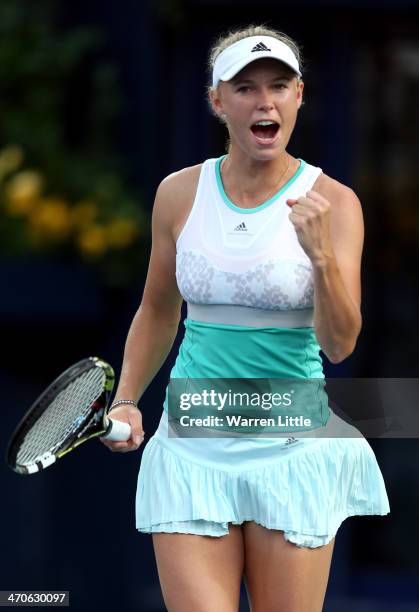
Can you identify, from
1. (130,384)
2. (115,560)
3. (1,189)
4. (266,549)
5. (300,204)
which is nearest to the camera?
(300,204)

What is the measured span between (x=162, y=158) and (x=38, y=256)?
73 cm

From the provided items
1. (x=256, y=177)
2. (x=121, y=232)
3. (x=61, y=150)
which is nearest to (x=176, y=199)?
(x=256, y=177)

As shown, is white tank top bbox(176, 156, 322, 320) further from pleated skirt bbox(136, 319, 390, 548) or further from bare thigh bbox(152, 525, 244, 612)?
bare thigh bbox(152, 525, 244, 612)

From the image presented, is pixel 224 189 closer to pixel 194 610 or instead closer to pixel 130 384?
pixel 130 384

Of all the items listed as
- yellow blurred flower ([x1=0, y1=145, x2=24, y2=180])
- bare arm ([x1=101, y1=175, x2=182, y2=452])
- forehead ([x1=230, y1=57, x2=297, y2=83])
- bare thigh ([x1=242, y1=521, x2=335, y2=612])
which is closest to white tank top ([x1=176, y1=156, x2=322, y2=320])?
bare arm ([x1=101, y1=175, x2=182, y2=452])

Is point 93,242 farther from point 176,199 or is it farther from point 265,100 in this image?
point 265,100

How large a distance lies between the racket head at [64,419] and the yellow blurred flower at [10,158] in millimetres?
2878

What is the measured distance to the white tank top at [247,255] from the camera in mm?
2994

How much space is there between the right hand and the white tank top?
29cm

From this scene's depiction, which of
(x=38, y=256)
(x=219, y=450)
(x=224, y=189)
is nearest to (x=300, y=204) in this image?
(x=224, y=189)

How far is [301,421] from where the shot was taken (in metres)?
3.10

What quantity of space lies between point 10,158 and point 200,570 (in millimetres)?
3174

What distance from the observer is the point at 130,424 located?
10.4 ft

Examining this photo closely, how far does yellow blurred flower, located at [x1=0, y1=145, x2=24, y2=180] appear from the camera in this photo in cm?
586
